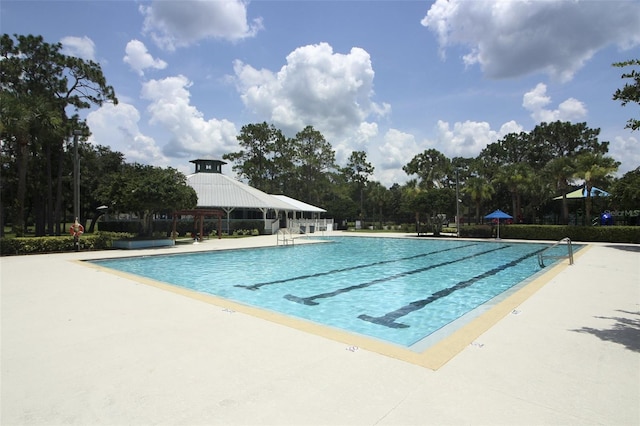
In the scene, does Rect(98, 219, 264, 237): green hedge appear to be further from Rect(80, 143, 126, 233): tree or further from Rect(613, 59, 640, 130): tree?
Rect(613, 59, 640, 130): tree

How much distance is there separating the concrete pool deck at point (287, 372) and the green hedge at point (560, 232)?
66.2 feet

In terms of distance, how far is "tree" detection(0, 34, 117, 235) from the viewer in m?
20.1

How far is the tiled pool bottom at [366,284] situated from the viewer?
263 inches

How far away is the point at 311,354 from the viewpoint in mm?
4191

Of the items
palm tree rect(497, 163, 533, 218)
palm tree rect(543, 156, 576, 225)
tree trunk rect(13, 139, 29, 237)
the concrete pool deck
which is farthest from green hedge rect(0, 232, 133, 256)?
palm tree rect(497, 163, 533, 218)

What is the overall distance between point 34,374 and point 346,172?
55.1 meters

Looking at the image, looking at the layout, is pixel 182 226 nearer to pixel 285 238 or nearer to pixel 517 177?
pixel 285 238

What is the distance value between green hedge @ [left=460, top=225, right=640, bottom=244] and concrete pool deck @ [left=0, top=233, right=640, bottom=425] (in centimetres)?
2019

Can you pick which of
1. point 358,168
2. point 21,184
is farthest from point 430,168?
point 21,184

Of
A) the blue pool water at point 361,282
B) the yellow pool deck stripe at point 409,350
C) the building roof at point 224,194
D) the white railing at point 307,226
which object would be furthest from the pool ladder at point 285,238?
the yellow pool deck stripe at point 409,350

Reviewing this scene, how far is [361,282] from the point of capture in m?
10.6

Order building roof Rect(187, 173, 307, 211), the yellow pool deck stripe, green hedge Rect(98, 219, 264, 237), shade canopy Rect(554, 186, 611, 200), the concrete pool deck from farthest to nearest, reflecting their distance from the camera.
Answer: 1. building roof Rect(187, 173, 307, 211)
2. green hedge Rect(98, 219, 264, 237)
3. shade canopy Rect(554, 186, 611, 200)
4. the yellow pool deck stripe
5. the concrete pool deck

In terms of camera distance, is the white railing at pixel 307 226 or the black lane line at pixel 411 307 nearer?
the black lane line at pixel 411 307

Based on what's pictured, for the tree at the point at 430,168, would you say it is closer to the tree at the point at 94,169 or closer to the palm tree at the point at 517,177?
the palm tree at the point at 517,177
